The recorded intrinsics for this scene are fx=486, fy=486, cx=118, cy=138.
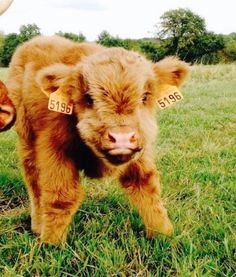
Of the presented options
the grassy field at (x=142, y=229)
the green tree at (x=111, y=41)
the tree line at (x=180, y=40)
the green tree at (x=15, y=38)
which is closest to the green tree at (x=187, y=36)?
the tree line at (x=180, y=40)

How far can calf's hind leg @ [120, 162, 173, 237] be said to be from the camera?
328 centimetres

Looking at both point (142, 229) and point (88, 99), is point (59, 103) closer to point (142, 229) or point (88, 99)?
point (88, 99)

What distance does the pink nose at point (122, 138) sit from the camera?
2645 millimetres

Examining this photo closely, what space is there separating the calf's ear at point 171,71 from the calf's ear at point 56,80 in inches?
24.7

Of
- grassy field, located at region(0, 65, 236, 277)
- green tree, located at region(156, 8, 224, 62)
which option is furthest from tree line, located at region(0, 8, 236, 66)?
grassy field, located at region(0, 65, 236, 277)

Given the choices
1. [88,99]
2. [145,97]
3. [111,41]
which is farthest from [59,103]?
[111,41]

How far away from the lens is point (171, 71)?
11.6 feet

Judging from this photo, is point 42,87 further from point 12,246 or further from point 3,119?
point 12,246

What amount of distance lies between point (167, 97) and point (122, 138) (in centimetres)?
89

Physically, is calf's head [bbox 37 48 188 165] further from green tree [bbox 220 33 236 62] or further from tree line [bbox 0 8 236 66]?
green tree [bbox 220 33 236 62]

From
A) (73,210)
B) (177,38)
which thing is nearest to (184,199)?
(73,210)

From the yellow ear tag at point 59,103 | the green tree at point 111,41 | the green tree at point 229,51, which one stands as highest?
the yellow ear tag at point 59,103

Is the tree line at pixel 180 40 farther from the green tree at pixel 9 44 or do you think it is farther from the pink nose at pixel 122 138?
the pink nose at pixel 122 138

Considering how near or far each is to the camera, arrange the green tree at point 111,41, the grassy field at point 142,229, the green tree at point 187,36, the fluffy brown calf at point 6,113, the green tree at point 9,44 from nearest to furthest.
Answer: the grassy field at point 142,229
the fluffy brown calf at point 6,113
the green tree at point 111,41
the green tree at point 9,44
the green tree at point 187,36
